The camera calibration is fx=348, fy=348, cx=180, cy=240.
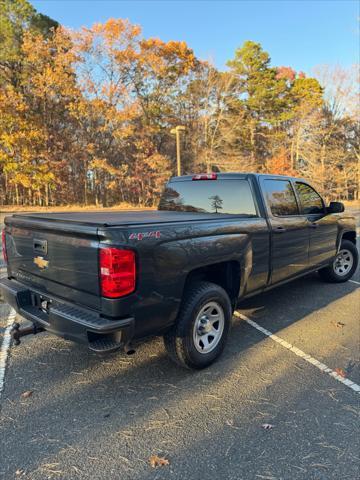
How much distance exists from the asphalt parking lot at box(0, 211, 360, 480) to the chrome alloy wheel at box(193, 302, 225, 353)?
0.78 ft

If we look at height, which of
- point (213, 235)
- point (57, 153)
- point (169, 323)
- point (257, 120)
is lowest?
point (169, 323)

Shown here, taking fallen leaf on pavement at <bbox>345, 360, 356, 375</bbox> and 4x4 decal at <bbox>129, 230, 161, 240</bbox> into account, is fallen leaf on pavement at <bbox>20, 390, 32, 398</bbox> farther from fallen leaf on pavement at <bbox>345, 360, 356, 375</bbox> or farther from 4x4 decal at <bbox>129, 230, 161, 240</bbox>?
fallen leaf on pavement at <bbox>345, 360, 356, 375</bbox>

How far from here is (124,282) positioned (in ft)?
8.23

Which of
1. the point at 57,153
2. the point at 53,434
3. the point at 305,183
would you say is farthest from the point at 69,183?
the point at 53,434

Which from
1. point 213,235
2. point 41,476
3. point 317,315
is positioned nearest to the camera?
point 41,476

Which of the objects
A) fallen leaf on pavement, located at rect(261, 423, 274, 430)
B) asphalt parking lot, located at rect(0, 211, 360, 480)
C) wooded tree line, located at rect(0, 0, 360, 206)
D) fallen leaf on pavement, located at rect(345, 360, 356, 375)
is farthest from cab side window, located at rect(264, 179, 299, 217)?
wooded tree line, located at rect(0, 0, 360, 206)

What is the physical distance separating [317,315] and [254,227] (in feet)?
5.98

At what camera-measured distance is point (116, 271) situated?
247 centimetres

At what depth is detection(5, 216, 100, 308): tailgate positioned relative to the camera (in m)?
2.60

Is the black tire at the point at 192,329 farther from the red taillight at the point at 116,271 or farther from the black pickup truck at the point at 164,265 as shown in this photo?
the red taillight at the point at 116,271

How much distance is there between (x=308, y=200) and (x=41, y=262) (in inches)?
146

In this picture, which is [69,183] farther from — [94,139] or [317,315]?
[317,315]

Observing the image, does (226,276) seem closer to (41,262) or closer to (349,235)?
(41,262)

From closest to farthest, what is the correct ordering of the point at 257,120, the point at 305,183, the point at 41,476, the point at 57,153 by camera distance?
the point at 41,476 → the point at 305,183 → the point at 57,153 → the point at 257,120
